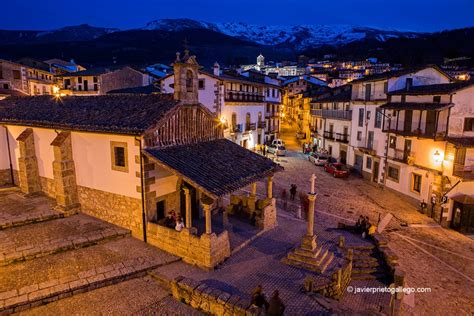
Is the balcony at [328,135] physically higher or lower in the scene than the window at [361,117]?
lower

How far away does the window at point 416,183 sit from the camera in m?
24.7

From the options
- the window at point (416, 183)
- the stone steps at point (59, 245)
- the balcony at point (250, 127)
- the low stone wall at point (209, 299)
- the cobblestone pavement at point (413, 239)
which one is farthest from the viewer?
the balcony at point (250, 127)

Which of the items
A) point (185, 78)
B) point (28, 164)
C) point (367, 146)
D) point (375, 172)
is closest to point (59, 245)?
point (28, 164)

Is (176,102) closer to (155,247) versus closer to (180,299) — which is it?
(155,247)

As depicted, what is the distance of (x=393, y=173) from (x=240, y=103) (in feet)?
63.8

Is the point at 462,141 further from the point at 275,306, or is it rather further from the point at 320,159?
the point at 275,306

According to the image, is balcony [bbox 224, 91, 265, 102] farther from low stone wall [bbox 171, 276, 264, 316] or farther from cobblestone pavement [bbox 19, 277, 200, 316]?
low stone wall [bbox 171, 276, 264, 316]

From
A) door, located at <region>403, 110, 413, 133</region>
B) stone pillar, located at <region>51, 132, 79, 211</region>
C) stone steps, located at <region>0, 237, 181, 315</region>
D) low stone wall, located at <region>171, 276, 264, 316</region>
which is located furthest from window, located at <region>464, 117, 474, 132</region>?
stone pillar, located at <region>51, 132, 79, 211</region>

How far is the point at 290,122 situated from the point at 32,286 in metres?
75.2

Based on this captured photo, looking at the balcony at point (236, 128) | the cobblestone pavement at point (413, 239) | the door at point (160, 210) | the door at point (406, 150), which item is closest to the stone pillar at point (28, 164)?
the door at point (160, 210)

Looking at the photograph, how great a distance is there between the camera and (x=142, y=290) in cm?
1155

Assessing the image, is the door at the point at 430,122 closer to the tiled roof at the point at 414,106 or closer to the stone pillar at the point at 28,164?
the tiled roof at the point at 414,106

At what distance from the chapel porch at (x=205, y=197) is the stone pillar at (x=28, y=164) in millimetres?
9913

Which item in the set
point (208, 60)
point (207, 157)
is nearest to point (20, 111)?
point (207, 157)
